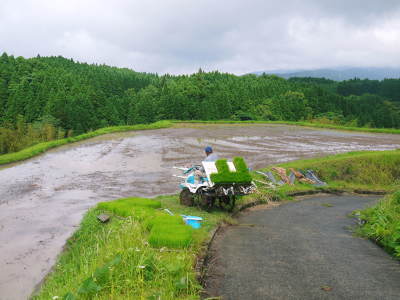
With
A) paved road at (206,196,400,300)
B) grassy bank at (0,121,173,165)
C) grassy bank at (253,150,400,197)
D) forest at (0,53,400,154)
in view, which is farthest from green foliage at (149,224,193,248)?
forest at (0,53,400,154)

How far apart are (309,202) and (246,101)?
61.1m

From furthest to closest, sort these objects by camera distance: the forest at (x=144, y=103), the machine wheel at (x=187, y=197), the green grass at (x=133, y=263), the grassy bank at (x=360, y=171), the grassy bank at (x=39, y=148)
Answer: the forest at (x=144, y=103) < the grassy bank at (x=39, y=148) < the grassy bank at (x=360, y=171) < the machine wheel at (x=187, y=197) < the green grass at (x=133, y=263)

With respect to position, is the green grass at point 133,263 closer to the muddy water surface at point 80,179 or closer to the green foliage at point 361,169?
the muddy water surface at point 80,179

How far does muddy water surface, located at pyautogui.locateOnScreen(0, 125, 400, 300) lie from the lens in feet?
23.2

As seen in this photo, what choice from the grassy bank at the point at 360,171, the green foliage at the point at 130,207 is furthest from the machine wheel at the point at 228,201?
the grassy bank at the point at 360,171

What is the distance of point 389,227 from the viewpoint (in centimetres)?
714

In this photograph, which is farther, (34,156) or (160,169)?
(34,156)

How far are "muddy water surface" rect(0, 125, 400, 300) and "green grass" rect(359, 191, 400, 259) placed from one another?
249 inches

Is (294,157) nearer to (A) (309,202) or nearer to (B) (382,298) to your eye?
(A) (309,202)

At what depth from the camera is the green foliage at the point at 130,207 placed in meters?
7.89

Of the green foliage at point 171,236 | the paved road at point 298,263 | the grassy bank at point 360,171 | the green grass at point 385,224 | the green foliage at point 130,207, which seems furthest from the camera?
the grassy bank at point 360,171

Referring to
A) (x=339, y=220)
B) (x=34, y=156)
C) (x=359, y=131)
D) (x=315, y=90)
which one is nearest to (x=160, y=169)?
(x=34, y=156)

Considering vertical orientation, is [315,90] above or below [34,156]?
above

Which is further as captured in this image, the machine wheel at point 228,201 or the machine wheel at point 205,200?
the machine wheel at point 228,201
